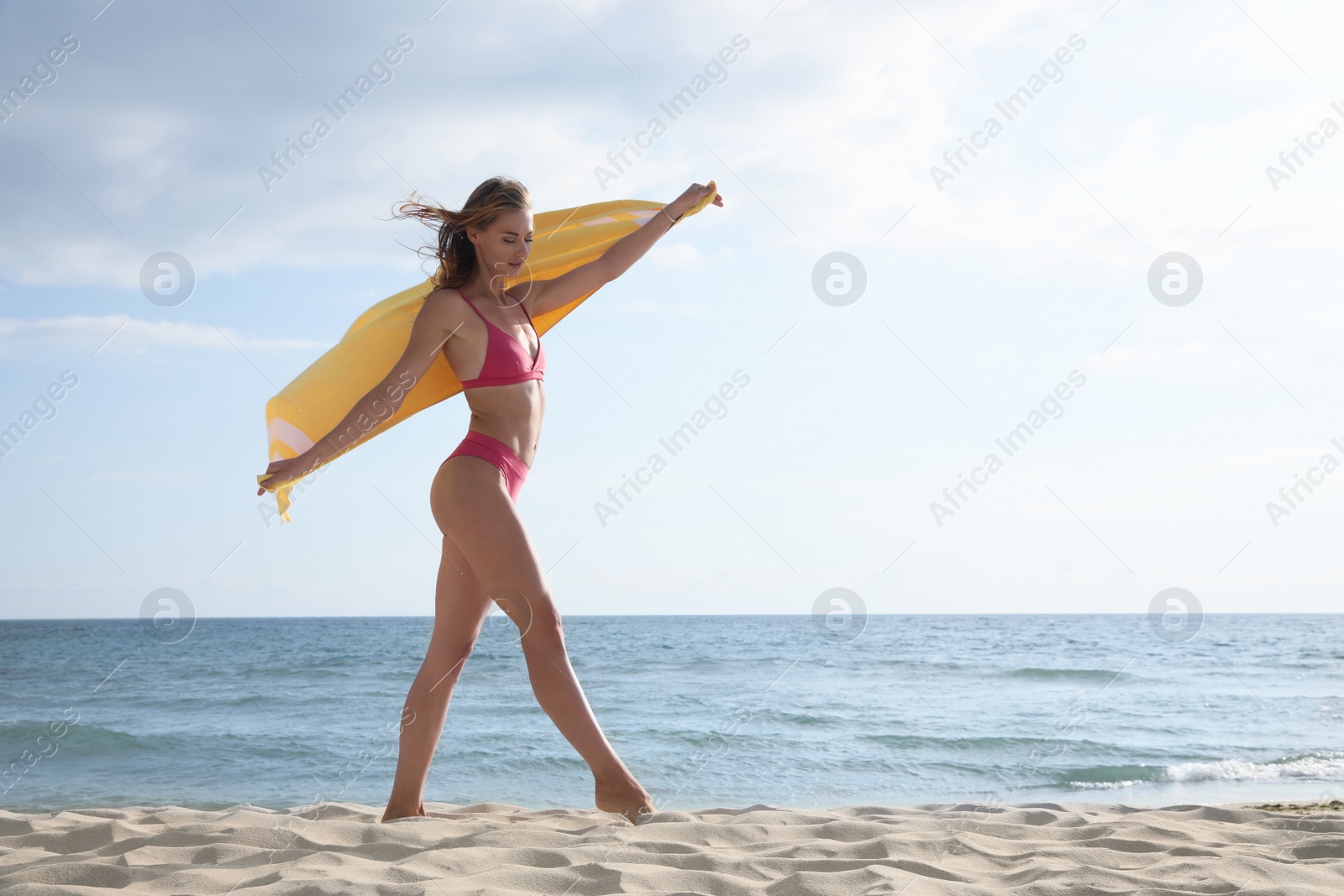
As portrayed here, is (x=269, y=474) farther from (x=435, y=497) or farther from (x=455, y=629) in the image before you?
(x=455, y=629)

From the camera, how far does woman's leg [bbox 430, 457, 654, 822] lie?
9.41 feet

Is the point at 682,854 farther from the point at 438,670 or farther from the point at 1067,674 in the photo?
the point at 1067,674

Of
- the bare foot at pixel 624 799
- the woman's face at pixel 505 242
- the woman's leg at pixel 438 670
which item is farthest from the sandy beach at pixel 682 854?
the woman's face at pixel 505 242

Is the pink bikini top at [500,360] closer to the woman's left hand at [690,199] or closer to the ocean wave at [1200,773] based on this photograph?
the woman's left hand at [690,199]

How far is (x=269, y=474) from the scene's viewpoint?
2.98 m

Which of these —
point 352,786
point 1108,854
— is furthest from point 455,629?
point 352,786

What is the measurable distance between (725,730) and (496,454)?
6.98 meters

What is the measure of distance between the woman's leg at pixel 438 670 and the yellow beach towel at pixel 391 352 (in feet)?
1.92

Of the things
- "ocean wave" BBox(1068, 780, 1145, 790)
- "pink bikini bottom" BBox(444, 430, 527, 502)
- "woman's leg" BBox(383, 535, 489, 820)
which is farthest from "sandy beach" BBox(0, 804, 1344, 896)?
"ocean wave" BBox(1068, 780, 1145, 790)

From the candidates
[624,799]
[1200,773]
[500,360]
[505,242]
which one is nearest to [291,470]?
[500,360]

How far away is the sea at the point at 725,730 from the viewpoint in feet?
21.5

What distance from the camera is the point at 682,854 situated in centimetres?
244

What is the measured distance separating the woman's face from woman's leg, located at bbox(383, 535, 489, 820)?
99 centimetres

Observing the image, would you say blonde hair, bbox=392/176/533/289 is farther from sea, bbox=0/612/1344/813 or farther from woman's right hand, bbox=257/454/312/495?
sea, bbox=0/612/1344/813
